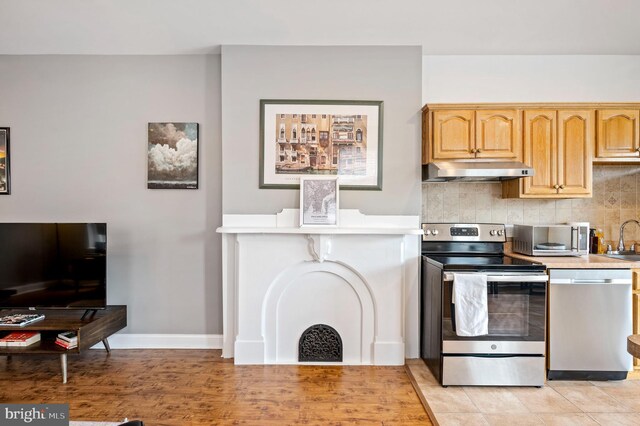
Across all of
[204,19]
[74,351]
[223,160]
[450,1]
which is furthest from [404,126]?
[74,351]

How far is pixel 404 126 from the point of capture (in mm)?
3377

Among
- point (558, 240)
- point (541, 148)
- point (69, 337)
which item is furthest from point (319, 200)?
point (69, 337)

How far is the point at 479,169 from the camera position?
3061mm

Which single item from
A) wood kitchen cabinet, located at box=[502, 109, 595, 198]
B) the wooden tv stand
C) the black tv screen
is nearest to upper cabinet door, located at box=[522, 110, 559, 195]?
wood kitchen cabinet, located at box=[502, 109, 595, 198]

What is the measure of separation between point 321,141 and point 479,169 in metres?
1.30

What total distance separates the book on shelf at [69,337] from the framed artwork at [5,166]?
1.49 metres

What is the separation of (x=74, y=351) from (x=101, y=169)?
61.9 inches

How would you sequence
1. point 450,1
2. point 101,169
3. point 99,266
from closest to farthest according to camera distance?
point 450,1 < point 99,266 < point 101,169

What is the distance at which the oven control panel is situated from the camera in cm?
347

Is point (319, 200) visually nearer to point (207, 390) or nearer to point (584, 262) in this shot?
point (207, 390)

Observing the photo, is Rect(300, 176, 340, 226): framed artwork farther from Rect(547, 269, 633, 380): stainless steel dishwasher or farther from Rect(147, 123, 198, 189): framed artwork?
Rect(547, 269, 633, 380): stainless steel dishwasher

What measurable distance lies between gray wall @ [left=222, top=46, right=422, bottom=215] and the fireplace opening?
1.08m

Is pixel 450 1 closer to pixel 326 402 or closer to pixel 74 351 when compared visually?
pixel 326 402

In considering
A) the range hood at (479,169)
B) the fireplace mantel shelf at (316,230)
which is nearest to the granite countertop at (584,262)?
the range hood at (479,169)
